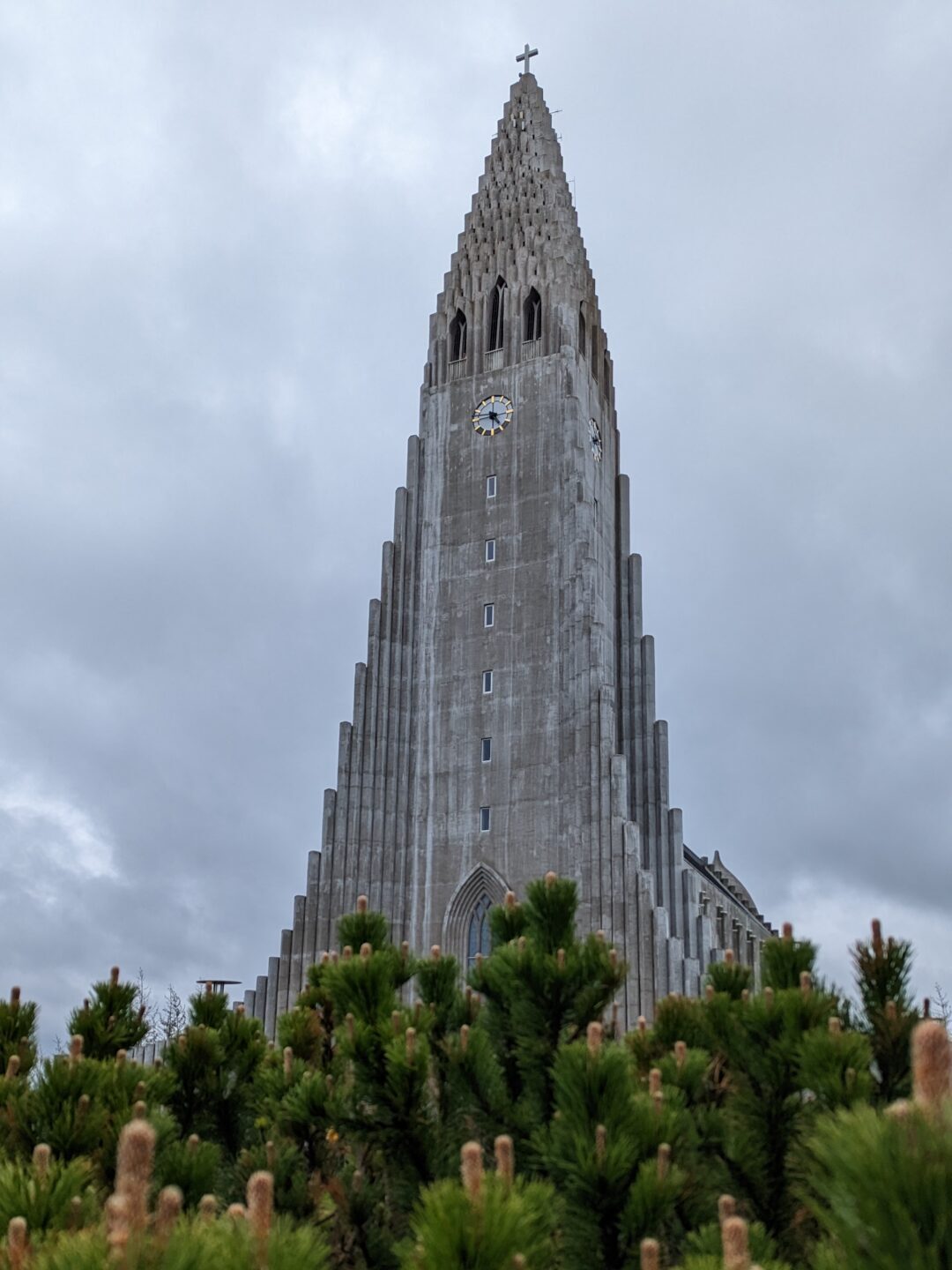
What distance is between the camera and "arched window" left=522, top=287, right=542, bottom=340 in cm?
4853

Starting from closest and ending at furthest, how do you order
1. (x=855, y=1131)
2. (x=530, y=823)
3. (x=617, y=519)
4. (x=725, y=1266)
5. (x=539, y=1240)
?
(x=855, y=1131) < (x=725, y=1266) < (x=539, y=1240) < (x=530, y=823) < (x=617, y=519)

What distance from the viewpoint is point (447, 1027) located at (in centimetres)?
725

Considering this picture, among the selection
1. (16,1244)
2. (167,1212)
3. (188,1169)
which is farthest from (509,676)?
(167,1212)

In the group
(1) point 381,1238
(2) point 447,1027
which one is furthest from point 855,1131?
(2) point 447,1027

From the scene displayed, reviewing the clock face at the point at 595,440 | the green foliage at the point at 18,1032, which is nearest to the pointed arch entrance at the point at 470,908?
the clock face at the point at 595,440

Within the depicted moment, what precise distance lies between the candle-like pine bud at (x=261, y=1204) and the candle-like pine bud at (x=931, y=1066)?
1.31 m

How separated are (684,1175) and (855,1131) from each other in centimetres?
300

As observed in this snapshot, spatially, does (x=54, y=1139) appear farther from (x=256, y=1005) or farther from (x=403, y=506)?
(x=403, y=506)

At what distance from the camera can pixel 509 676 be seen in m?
44.3

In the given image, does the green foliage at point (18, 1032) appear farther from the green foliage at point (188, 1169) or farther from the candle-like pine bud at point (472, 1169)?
the candle-like pine bud at point (472, 1169)

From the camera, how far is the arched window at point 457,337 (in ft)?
164

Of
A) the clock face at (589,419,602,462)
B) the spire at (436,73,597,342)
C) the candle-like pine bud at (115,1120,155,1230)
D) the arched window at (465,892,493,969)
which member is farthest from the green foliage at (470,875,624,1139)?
the spire at (436,73,597,342)

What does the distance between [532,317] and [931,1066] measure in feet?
158

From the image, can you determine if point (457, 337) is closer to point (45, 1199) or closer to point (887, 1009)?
point (887, 1009)
